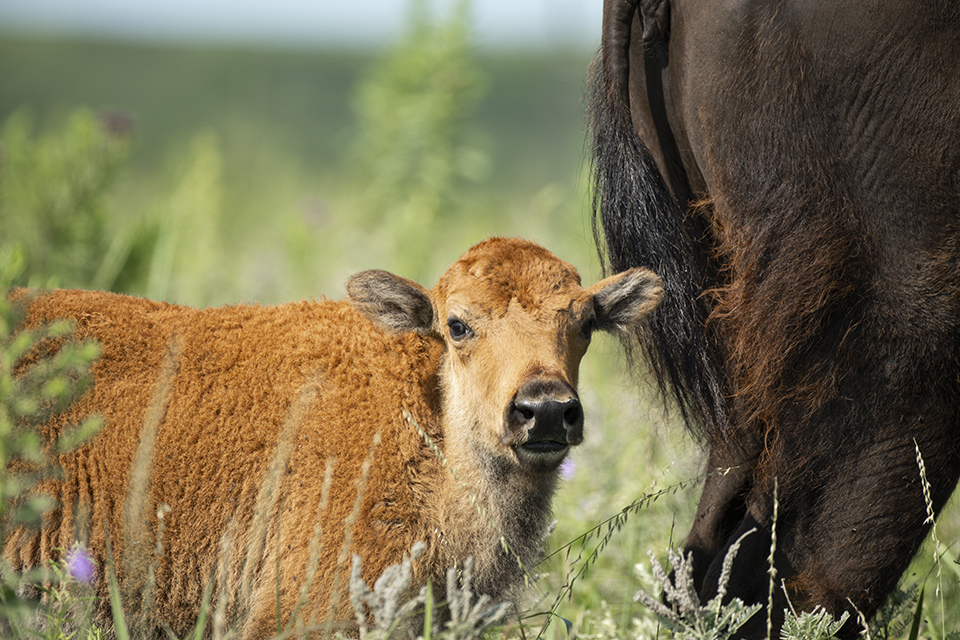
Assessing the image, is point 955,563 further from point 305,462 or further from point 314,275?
point 314,275

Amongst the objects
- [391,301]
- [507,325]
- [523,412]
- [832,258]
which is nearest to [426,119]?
[391,301]

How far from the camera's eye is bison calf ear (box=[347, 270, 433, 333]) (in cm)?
388

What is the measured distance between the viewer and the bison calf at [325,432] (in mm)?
3580

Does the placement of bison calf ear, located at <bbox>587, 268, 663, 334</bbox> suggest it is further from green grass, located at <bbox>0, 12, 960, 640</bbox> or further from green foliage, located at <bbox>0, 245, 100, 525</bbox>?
green foliage, located at <bbox>0, 245, 100, 525</bbox>

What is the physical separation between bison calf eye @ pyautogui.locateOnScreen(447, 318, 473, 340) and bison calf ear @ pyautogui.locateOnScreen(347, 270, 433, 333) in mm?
197

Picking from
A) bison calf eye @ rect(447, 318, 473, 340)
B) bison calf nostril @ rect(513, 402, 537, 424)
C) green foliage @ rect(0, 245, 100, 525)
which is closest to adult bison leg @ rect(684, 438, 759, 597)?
bison calf nostril @ rect(513, 402, 537, 424)

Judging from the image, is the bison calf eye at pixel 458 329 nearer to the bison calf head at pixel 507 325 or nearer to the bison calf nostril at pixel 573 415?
the bison calf head at pixel 507 325

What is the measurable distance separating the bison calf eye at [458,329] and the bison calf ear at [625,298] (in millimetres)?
570

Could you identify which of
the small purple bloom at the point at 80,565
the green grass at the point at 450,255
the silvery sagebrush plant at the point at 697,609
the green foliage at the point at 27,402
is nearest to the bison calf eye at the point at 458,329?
the green grass at the point at 450,255

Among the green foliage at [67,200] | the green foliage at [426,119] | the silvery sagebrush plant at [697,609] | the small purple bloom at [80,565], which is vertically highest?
the green foliage at [426,119]

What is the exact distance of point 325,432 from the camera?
3.78m

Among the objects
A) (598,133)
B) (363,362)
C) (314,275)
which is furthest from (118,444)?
(314,275)

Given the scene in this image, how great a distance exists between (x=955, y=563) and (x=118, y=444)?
353 centimetres

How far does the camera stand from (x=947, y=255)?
309cm
